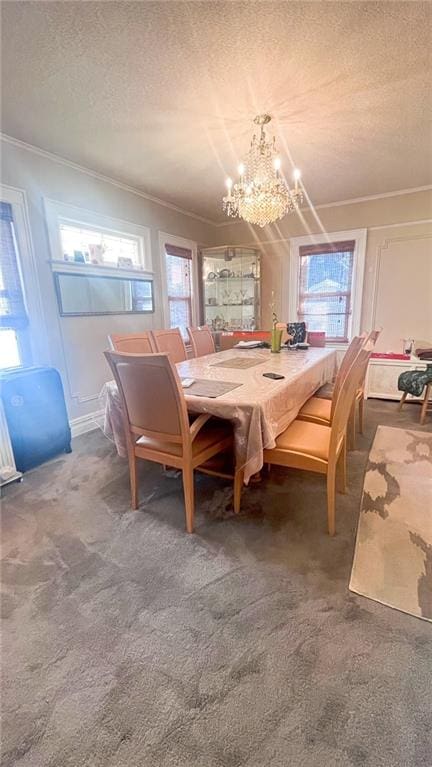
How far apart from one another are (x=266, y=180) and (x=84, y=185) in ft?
5.92

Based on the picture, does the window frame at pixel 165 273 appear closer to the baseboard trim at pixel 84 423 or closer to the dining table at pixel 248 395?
the baseboard trim at pixel 84 423

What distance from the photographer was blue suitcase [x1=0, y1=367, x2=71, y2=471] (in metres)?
2.36

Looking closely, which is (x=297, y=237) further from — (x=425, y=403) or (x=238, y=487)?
(x=238, y=487)

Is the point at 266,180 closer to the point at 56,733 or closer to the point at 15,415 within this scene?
the point at 15,415

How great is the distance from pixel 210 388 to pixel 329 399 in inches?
49.3

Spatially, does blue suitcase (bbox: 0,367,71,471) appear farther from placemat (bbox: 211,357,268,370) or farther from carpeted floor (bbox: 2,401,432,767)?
placemat (bbox: 211,357,268,370)

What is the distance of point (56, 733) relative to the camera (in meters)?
0.95

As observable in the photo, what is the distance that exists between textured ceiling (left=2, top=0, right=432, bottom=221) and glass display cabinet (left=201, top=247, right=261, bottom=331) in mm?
1870

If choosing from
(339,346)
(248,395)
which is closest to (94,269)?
(248,395)

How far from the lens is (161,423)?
67.3 inches

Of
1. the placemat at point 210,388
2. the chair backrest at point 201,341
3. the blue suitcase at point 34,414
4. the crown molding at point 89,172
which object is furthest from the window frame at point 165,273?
the placemat at point 210,388

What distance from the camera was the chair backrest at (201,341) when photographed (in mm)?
3223

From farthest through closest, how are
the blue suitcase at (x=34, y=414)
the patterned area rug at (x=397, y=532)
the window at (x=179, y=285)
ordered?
the window at (x=179, y=285), the blue suitcase at (x=34, y=414), the patterned area rug at (x=397, y=532)

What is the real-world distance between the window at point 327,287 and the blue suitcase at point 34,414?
3593 millimetres
